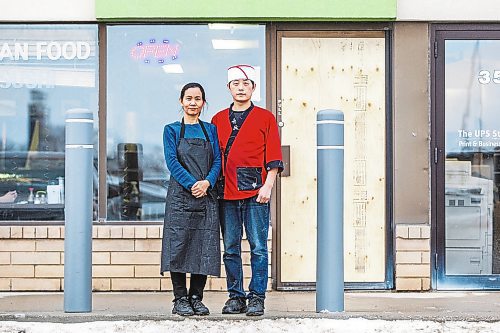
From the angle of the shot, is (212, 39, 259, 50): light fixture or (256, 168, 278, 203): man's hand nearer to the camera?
(256, 168, 278, 203): man's hand

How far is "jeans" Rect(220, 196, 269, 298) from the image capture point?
623 cm

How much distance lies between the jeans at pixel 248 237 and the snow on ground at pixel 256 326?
31cm

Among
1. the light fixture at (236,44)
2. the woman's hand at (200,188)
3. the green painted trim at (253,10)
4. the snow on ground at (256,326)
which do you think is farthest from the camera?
the light fixture at (236,44)

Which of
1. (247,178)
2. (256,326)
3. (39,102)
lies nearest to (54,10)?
(39,102)

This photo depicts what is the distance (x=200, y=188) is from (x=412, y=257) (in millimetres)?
2623

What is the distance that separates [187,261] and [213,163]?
0.73 metres

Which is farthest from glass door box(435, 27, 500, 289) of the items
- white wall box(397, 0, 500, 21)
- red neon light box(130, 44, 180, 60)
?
red neon light box(130, 44, 180, 60)

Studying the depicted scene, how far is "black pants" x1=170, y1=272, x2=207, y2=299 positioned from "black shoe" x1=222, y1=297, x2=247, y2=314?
0.73 ft

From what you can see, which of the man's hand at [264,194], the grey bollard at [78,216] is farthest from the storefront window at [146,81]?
the man's hand at [264,194]

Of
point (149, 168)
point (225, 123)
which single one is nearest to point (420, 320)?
point (225, 123)

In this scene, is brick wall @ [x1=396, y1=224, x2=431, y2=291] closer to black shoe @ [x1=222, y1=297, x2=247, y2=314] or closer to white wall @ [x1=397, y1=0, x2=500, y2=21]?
white wall @ [x1=397, y1=0, x2=500, y2=21]

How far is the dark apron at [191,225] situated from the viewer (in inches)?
242

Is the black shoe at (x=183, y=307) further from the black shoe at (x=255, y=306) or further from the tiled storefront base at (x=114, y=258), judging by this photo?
the tiled storefront base at (x=114, y=258)

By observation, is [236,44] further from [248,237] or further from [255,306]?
[255,306]
